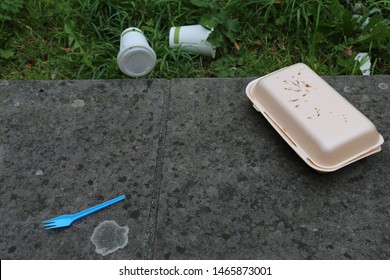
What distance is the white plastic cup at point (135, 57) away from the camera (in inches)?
94.6

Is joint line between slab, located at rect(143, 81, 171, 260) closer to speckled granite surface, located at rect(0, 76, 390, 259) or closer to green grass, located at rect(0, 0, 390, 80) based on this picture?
speckled granite surface, located at rect(0, 76, 390, 259)

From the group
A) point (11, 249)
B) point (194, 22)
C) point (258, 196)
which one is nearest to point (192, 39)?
point (194, 22)

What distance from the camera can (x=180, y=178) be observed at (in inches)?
77.4

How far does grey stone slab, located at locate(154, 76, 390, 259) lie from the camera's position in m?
1.73

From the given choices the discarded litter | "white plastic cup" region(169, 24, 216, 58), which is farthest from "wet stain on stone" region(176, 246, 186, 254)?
the discarded litter

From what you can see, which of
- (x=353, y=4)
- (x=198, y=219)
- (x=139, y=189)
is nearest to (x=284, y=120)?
(x=198, y=219)

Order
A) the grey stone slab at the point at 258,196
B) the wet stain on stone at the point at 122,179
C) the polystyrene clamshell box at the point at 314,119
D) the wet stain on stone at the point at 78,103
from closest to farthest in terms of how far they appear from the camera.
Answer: the grey stone slab at the point at 258,196 < the polystyrene clamshell box at the point at 314,119 < the wet stain on stone at the point at 122,179 < the wet stain on stone at the point at 78,103

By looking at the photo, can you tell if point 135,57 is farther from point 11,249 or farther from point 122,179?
point 11,249

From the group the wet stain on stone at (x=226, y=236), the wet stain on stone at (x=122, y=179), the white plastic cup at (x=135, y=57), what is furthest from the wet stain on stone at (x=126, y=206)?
the white plastic cup at (x=135, y=57)

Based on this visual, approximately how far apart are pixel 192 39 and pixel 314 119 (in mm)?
1073

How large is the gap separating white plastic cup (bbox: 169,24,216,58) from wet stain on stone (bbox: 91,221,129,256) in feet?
4.28

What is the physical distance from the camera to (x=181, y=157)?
2.05m

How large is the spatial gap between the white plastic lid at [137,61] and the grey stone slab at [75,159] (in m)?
0.08

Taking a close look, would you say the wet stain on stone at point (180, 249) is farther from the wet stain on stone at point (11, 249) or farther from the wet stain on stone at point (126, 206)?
the wet stain on stone at point (11, 249)
